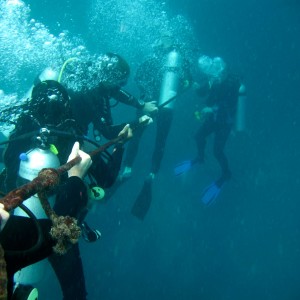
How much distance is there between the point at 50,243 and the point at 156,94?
798 centimetres

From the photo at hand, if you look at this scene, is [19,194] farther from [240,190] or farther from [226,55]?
[226,55]

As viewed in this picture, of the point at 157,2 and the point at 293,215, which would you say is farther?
the point at 293,215

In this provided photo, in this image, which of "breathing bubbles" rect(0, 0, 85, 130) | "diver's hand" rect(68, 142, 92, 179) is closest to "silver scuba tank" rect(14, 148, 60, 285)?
"diver's hand" rect(68, 142, 92, 179)

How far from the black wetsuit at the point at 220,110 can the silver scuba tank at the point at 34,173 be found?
282 inches

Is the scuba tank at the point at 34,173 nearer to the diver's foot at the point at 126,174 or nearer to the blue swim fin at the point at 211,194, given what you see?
the diver's foot at the point at 126,174

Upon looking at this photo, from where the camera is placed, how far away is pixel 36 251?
1679mm

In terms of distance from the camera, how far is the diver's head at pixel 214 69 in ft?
32.2

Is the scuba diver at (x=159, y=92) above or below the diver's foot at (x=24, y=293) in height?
below

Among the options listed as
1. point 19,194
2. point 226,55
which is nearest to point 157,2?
point 226,55

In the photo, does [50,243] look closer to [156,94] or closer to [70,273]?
[70,273]

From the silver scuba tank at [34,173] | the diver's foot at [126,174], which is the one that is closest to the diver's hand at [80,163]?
the silver scuba tank at [34,173]

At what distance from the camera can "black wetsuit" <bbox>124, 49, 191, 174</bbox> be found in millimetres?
8938

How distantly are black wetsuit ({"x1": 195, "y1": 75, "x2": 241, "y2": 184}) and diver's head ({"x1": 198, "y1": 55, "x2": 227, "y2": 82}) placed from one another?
202 millimetres

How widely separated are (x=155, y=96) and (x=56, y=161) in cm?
662
